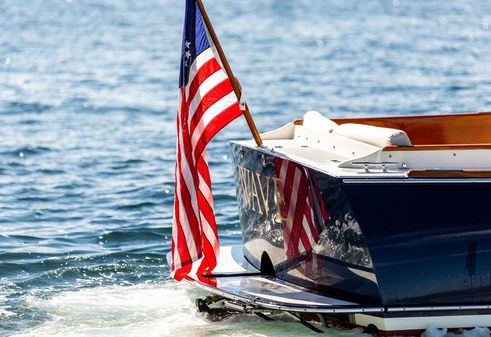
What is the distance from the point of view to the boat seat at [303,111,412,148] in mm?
8711

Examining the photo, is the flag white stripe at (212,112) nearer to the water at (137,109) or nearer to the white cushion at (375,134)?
the white cushion at (375,134)

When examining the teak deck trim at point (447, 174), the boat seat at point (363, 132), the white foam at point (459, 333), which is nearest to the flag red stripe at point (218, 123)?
the boat seat at point (363, 132)

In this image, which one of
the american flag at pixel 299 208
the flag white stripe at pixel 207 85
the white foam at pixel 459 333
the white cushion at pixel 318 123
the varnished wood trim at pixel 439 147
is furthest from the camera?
the white cushion at pixel 318 123

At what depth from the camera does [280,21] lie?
50906 mm

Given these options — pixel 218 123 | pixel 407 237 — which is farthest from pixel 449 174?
pixel 218 123

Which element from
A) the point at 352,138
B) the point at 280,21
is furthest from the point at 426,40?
the point at 352,138

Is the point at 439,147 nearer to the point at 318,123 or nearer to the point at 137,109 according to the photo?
the point at 318,123

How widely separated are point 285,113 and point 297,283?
1556cm

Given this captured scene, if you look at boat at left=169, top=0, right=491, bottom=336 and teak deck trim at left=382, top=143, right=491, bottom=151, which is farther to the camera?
teak deck trim at left=382, top=143, right=491, bottom=151

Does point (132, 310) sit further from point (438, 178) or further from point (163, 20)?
point (163, 20)

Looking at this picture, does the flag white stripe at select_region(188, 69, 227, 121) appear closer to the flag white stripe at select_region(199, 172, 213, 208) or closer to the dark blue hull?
the flag white stripe at select_region(199, 172, 213, 208)

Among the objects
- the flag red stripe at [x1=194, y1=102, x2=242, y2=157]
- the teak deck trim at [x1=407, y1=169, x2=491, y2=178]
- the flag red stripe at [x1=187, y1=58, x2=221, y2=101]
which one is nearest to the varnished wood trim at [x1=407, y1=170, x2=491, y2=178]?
the teak deck trim at [x1=407, y1=169, x2=491, y2=178]

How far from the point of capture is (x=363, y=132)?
30.2ft

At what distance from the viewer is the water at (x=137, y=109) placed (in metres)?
10.7
